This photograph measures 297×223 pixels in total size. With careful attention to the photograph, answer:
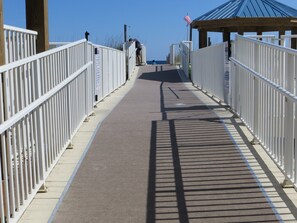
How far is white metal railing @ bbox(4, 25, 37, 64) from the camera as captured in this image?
20.6ft

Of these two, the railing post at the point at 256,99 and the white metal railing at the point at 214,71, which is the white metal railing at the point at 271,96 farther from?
the white metal railing at the point at 214,71

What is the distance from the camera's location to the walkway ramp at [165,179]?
507 cm

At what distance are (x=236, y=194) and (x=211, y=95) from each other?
32.2 feet

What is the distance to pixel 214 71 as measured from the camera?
1454cm

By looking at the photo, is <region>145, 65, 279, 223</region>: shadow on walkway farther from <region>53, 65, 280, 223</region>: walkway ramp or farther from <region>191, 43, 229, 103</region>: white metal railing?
<region>191, 43, 229, 103</region>: white metal railing

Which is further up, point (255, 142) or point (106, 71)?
point (106, 71)

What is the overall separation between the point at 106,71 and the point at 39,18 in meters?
8.13

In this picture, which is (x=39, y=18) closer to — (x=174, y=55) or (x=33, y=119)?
(x=33, y=119)

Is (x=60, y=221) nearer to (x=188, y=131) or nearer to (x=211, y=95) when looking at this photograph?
(x=188, y=131)

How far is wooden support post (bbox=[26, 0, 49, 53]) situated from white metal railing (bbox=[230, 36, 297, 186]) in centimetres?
335

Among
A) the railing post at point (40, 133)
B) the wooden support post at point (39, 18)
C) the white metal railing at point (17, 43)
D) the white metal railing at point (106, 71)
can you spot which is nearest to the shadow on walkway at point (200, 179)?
the railing post at point (40, 133)

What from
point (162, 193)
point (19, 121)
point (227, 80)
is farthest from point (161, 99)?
point (19, 121)

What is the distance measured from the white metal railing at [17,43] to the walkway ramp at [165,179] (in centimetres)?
171

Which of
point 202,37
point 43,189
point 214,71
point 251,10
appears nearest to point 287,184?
point 43,189
